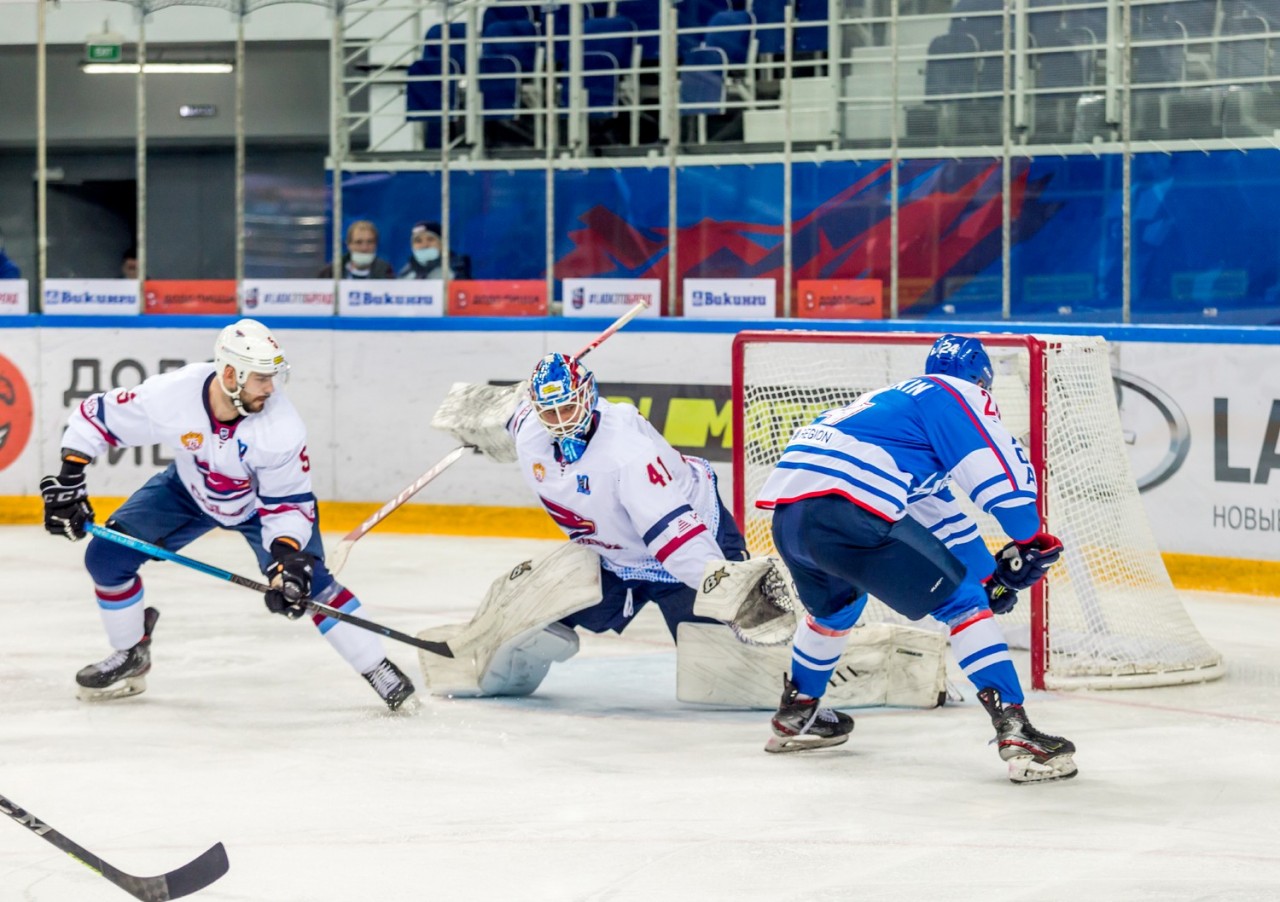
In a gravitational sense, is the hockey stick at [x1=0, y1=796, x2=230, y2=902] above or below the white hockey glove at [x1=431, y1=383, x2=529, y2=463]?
below

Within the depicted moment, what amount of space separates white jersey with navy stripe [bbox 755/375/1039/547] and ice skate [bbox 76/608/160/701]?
189 centimetres

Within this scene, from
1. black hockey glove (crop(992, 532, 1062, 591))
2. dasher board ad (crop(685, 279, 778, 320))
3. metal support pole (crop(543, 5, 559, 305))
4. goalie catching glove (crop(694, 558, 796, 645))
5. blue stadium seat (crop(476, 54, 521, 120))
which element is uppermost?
blue stadium seat (crop(476, 54, 521, 120))

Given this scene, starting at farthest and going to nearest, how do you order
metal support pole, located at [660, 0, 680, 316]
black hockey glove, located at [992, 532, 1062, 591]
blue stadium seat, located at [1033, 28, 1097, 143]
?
metal support pole, located at [660, 0, 680, 316], blue stadium seat, located at [1033, 28, 1097, 143], black hockey glove, located at [992, 532, 1062, 591]

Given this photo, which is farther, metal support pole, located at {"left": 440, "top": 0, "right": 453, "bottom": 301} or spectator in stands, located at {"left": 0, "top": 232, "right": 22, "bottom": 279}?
spectator in stands, located at {"left": 0, "top": 232, "right": 22, "bottom": 279}

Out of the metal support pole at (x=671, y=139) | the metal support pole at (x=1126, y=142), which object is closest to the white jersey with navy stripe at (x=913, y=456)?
the metal support pole at (x=1126, y=142)

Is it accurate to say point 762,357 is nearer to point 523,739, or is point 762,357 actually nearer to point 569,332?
point 523,739

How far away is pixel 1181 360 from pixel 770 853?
3770mm

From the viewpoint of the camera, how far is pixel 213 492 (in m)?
4.59

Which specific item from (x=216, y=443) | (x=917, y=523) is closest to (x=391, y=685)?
(x=216, y=443)

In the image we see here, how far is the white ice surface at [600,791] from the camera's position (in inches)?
122

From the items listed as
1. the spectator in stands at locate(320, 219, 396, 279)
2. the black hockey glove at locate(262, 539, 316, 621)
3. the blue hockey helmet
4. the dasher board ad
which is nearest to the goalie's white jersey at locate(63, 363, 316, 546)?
the black hockey glove at locate(262, 539, 316, 621)

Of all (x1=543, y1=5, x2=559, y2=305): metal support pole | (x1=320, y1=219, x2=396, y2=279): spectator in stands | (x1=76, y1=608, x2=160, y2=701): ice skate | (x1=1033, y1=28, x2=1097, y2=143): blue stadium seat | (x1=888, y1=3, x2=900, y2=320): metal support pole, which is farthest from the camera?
(x1=320, y1=219, x2=396, y2=279): spectator in stands

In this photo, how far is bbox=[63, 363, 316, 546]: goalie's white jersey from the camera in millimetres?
4461

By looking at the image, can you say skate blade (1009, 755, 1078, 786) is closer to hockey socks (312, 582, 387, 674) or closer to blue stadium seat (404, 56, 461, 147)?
hockey socks (312, 582, 387, 674)
